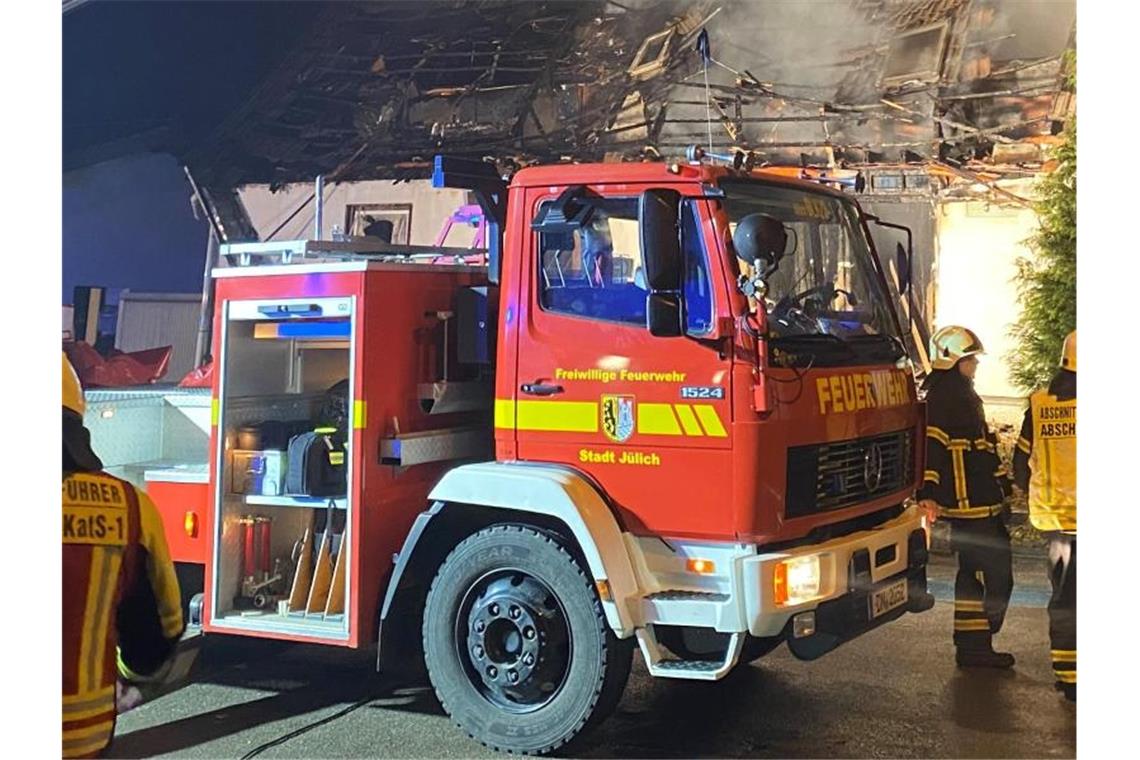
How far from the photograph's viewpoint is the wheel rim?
10.7 ft

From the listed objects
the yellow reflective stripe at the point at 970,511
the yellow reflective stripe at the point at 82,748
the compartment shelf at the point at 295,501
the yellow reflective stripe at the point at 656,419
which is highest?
the yellow reflective stripe at the point at 656,419

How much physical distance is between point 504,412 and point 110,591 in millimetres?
1282

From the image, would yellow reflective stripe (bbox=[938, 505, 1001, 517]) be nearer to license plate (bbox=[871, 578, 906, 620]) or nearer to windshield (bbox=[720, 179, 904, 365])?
license plate (bbox=[871, 578, 906, 620])

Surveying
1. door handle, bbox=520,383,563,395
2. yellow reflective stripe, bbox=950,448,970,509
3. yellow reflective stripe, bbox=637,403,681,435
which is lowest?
yellow reflective stripe, bbox=950,448,970,509

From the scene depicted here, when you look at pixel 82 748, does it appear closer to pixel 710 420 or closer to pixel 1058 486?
pixel 710 420

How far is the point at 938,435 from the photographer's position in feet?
12.0

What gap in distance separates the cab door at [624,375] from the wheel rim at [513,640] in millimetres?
390

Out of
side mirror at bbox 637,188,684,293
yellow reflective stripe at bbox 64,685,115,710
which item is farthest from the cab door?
yellow reflective stripe at bbox 64,685,115,710

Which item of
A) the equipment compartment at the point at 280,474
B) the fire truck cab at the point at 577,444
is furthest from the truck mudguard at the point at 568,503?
the equipment compartment at the point at 280,474

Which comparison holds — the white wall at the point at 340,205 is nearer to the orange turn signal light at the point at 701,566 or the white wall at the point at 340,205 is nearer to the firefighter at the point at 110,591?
the firefighter at the point at 110,591

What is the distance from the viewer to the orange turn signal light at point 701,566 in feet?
10.4

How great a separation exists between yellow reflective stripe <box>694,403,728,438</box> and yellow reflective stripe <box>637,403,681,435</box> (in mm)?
81
